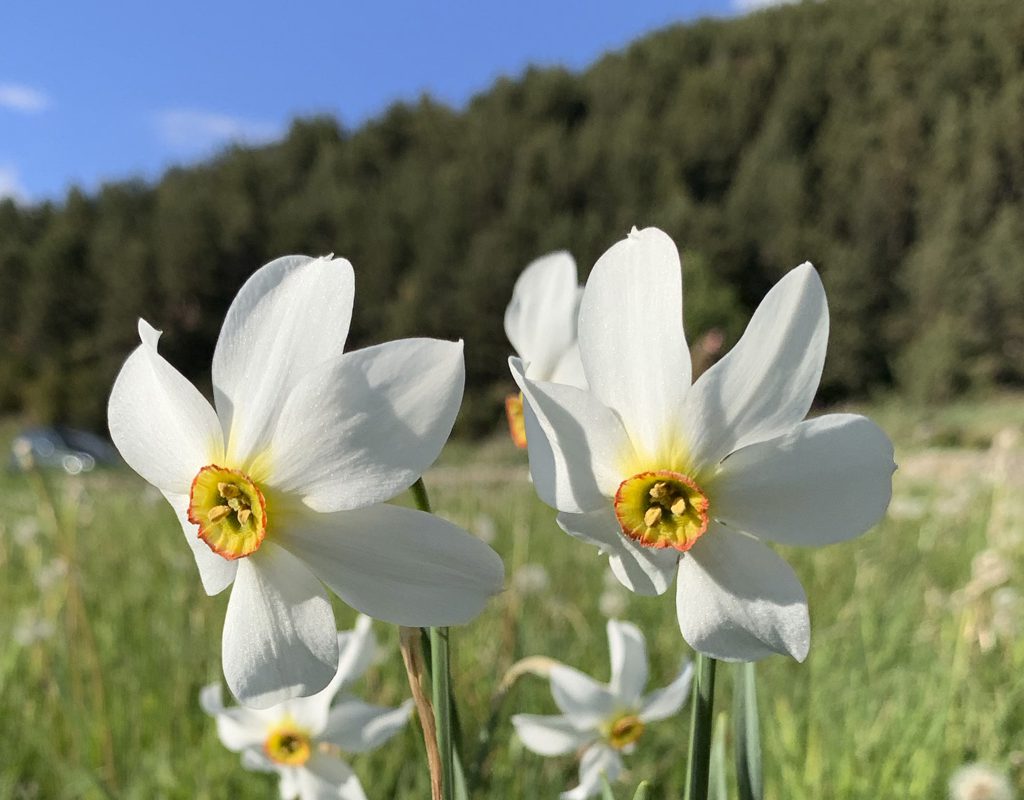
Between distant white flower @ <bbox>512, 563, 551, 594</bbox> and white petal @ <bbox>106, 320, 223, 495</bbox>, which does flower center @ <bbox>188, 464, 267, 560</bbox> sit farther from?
distant white flower @ <bbox>512, 563, 551, 594</bbox>

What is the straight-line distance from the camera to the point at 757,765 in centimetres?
47

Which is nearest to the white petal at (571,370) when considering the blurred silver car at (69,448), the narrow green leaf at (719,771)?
the narrow green leaf at (719,771)

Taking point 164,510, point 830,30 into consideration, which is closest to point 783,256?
point 830,30

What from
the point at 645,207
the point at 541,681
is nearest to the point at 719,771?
the point at 541,681

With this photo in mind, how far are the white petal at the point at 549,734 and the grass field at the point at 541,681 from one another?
0.07 meters

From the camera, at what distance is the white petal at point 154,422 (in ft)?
1.30

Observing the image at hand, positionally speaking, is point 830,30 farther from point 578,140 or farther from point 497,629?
point 497,629

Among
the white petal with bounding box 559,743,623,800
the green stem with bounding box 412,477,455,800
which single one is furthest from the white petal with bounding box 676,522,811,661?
the white petal with bounding box 559,743,623,800

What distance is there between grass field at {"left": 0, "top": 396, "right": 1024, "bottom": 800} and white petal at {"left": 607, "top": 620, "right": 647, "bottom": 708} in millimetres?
98

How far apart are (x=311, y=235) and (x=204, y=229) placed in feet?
5.54

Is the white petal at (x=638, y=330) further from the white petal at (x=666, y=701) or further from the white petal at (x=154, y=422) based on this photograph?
the white petal at (x=666, y=701)

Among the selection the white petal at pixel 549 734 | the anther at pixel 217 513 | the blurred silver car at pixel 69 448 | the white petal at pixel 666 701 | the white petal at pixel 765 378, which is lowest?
the white petal at pixel 549 734

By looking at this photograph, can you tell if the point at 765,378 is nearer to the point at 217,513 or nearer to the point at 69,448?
the point at 217,513

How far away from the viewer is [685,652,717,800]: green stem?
389 millimetres
